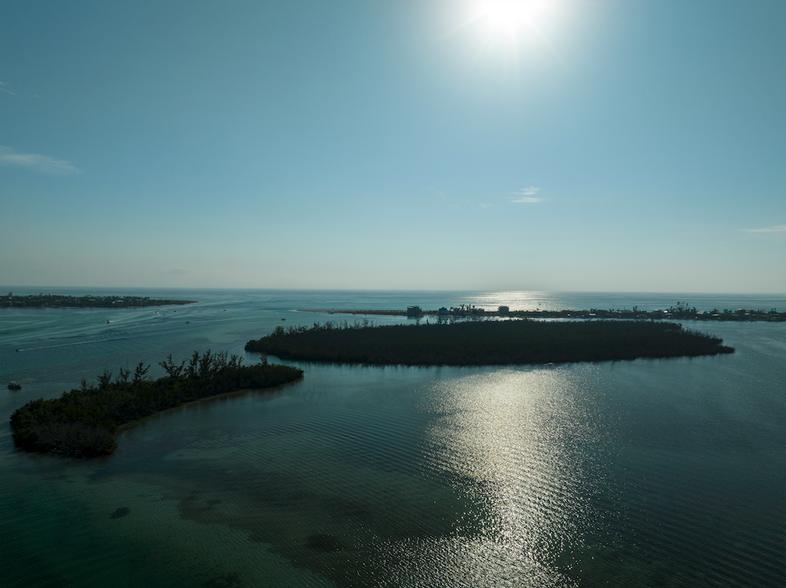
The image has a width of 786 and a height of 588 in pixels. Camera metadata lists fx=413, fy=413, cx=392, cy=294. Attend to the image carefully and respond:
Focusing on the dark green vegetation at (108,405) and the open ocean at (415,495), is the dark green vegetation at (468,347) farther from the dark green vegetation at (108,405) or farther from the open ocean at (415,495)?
the open ocean at (415,495)

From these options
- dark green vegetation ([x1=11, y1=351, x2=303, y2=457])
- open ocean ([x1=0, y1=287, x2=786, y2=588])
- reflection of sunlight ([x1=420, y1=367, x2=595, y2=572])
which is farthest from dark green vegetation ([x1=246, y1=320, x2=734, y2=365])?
open ocean ([x1=0, y1=287, x2=786, y2=588])

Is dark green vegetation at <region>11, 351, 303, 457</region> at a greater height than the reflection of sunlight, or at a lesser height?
greater

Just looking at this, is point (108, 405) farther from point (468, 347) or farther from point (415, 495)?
point (468, 347)

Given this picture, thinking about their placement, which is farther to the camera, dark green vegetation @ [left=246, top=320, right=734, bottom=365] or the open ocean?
dark green vegetation @ [left=246, top=320, right=734, bottom=365]

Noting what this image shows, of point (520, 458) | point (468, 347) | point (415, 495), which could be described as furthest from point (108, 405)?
point (468, 347)

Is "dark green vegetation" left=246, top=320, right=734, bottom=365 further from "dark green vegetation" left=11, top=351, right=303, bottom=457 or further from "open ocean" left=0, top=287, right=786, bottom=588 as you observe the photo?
"open ocean" left=0, top=287, right=786, bottom=588

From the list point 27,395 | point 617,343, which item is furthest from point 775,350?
point 27,395

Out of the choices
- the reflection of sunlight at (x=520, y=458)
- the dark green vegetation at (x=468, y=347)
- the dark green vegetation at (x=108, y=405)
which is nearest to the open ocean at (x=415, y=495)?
the reflection of sunlight at (x=520, y=458)

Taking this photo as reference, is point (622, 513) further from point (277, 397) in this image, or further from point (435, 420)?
point (277, 397)
